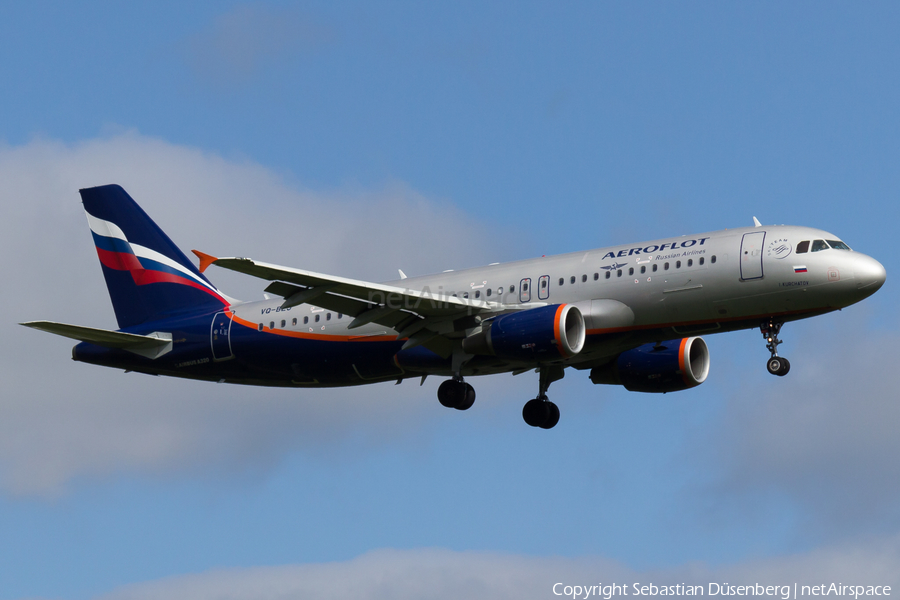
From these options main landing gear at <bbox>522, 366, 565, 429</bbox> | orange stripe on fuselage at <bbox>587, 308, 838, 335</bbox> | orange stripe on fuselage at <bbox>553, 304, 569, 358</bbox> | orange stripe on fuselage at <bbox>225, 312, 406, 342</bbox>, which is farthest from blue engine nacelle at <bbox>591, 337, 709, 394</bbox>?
orange stripe on fuselage at <bbox>225, 312, 406, 342</bbox>

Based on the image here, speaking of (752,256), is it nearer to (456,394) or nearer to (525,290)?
(525,290)

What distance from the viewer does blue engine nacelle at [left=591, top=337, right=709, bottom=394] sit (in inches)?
1750

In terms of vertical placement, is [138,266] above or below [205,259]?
above

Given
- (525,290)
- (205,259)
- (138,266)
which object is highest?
(138,266)

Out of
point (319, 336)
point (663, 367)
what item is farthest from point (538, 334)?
point (319, 336)

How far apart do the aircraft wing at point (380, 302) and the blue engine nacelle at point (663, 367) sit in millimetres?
6018

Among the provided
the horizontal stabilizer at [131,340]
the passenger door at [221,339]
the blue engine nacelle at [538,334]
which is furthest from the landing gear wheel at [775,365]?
the horizontal stabilizer at [131,340]

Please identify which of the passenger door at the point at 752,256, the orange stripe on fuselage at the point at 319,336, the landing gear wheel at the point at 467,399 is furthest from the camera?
the orange stripe on fuselage at the point at 319,336

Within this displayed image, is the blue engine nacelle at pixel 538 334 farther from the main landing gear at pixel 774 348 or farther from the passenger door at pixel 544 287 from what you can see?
the main landing gear at pixel 774 348

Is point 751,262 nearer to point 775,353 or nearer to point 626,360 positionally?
point 775,353

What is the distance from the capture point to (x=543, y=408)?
150ft

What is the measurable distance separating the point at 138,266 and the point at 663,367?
795 inches

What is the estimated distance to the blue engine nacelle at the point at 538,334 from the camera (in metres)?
38.2

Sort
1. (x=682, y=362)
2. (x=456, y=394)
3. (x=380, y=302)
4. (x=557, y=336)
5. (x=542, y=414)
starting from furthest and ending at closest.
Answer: (x=542, y=414)
(x=682, y=362)
(x=456, y=394)
(x=380, y=302)
(x=557, y=336)
